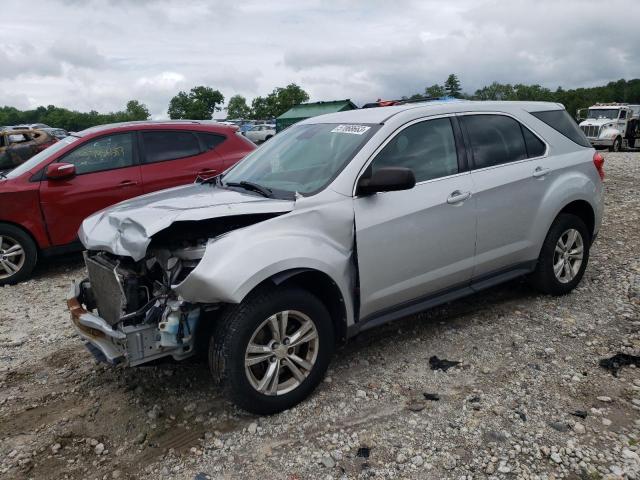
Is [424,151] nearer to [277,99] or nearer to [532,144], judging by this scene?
[532,144]

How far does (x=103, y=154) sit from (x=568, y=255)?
546cm

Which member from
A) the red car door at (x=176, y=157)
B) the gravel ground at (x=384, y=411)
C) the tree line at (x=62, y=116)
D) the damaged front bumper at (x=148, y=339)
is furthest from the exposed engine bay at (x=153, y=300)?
the tree line at (x=62, y=116)

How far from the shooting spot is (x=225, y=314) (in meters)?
3.04

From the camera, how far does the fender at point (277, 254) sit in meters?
2.89

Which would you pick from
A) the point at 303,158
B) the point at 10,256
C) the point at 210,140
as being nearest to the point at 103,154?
the point at 210,140

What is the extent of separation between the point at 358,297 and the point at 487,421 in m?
1.08

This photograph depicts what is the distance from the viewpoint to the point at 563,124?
493 cm

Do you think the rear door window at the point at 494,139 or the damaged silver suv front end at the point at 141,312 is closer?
the damaged silver suv front end at the point at 141,312

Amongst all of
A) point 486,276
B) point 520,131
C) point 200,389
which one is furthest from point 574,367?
point 200,389

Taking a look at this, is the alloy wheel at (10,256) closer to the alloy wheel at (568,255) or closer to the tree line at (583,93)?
the alloy wheel at (568,255)

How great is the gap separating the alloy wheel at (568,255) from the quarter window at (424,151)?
1.54 m

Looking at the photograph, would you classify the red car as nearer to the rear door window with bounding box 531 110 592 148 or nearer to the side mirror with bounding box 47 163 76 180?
the side mirror with bounding box 47 163 76 180

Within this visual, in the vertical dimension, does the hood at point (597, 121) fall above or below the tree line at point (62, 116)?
below

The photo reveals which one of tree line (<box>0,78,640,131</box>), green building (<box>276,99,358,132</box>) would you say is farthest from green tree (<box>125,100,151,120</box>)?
green building (<box>276,99,358,132</box>)
